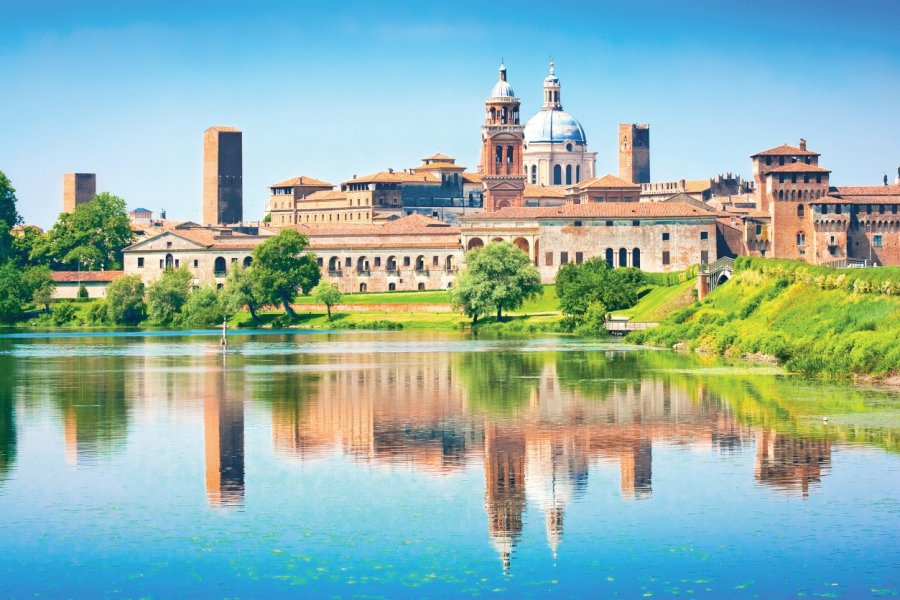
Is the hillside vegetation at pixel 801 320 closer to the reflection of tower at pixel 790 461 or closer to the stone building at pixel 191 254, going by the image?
the reflection of tower at pixel 790 461

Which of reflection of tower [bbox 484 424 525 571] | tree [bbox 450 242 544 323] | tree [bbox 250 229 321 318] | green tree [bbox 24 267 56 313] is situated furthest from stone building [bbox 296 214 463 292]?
reflection of tower [bbox 484 424 525 571]

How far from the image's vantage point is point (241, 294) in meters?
84.0

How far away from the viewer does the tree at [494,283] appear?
7425 cm

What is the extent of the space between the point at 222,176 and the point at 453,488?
362ft

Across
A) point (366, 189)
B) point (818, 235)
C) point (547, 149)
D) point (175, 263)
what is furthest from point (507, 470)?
point (547, 149)

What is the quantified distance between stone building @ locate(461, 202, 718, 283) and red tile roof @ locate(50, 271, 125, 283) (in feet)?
90.1

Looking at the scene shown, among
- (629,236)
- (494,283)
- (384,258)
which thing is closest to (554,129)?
(384,258)

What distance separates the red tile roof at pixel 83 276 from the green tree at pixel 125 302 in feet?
32.4

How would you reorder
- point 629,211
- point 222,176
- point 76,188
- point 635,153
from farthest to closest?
point 76,188
point 635,153
point 222,176
point 629,211

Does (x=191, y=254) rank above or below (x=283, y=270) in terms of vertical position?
above

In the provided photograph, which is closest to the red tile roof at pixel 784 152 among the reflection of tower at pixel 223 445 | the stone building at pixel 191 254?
the stone building at pixel 191 254

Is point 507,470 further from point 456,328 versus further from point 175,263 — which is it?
point 175,263

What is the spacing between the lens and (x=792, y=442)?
91.4 feet

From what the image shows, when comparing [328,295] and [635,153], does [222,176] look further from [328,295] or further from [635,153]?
[328,295]
